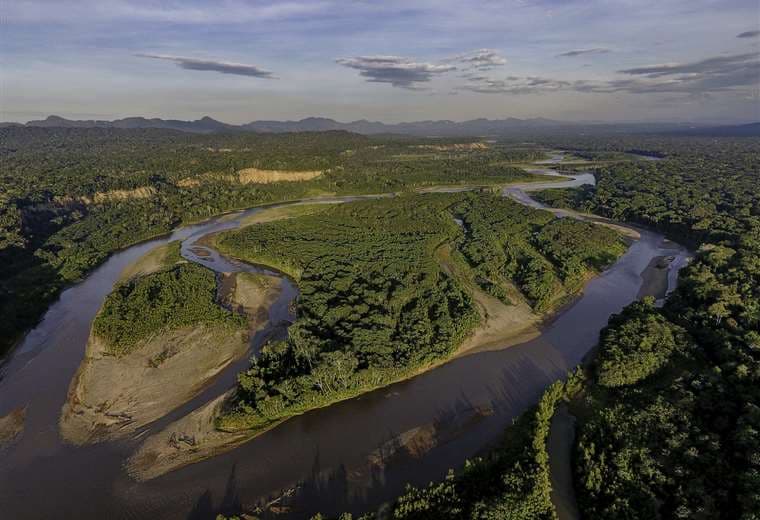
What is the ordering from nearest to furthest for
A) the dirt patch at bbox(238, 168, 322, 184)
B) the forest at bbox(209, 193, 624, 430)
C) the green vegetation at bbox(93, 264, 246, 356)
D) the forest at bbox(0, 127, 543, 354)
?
1. the forest at bbox(209, 193, 624, 430)
2. the green vegetation at bbox(93, 264, 246, 356)
3. the forest at bbox(0, 127, 543, 354)
4. the dirt patch at bbox(238, 168, 322, 184)

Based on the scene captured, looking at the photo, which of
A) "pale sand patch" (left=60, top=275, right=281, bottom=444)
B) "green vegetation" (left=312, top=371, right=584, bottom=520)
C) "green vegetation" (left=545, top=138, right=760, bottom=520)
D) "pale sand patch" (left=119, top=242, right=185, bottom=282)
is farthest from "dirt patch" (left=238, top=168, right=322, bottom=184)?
"green vegetation" (left=312, top=371, right=584, bottom=520)

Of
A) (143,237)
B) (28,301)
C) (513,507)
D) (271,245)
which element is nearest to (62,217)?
(143,237)

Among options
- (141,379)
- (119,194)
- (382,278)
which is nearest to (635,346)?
(382,278)

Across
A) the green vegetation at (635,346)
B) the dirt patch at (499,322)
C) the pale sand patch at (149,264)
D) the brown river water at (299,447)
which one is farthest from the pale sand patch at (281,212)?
the green vegetation at (635,346)

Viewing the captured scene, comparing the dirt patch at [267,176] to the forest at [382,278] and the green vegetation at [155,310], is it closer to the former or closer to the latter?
the forest at [382,278]

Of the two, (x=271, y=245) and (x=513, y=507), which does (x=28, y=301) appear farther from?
(x=513, y=507)

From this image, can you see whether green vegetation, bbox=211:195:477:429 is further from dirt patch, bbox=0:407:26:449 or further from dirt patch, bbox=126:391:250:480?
dirt patch, bbox=0:407:26:449
